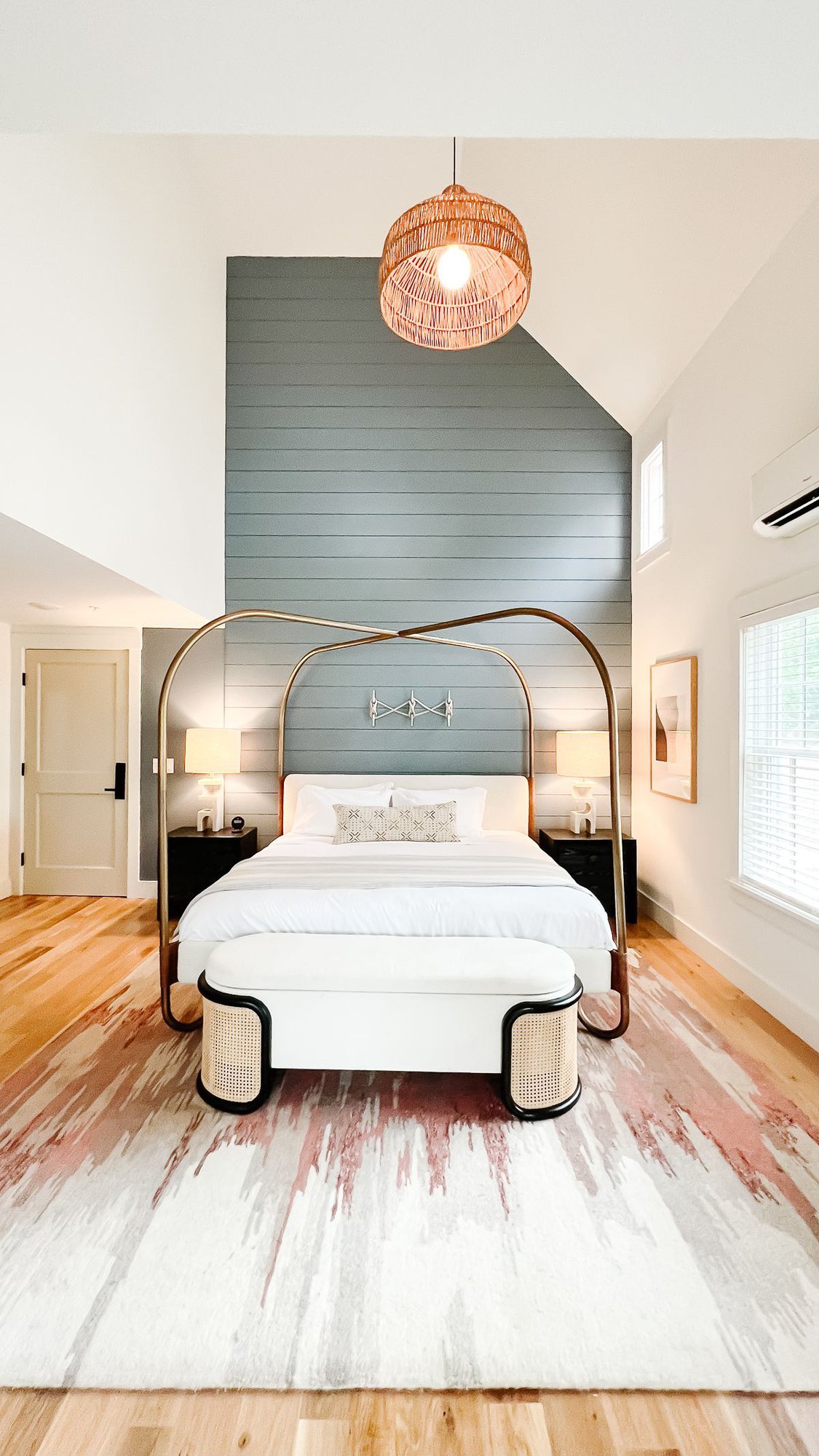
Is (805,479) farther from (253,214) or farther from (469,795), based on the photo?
(253,214)

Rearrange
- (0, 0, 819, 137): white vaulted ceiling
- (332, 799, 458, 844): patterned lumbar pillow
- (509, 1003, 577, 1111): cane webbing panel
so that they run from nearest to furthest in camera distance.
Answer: (0, 0, 819, 137): white vaulted ceiling → (509, 1003, 577, 1111): cane webbing panel → (332, 799, 458, 844): patterned lumbar pillow

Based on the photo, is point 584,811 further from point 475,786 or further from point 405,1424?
point 405,1424

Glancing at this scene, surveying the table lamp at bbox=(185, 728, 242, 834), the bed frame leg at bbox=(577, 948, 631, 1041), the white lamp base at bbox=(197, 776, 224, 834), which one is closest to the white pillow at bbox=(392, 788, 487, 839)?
the table lamp at bbox=(185, 728, 242, 834)

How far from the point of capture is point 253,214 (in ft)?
16.1

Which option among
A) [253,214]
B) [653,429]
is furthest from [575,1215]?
[253,214]

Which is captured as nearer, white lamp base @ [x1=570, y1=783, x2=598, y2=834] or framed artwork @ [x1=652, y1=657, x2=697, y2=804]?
framed artwork @ [x1=652, y1=657, x2=697, y2=804]

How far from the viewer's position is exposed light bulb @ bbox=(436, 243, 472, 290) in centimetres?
296

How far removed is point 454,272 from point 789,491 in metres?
1.61

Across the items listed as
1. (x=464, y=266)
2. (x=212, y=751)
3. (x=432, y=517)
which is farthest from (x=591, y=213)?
(x=212, y=751)

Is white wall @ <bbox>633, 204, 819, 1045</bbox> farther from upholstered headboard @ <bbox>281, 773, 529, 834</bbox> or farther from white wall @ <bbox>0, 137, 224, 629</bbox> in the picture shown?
white wall @ <bbox>0, 137, 224, 629</bbox>

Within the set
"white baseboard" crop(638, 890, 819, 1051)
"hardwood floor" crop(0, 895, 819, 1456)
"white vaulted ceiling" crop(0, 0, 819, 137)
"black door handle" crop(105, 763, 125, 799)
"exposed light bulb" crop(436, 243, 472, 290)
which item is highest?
"exposed light bulb" crop(436, 243, 472, 290)

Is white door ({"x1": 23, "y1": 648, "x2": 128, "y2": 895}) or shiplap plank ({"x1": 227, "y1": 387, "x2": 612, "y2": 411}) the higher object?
shiplap plank ({"x1": 227, "y1": 387, "x2": 612, "y2": 411})

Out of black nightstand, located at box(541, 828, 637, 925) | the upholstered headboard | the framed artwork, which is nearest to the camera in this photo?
the framed artwork

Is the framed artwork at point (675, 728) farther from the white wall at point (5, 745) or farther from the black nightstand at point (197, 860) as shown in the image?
the white wall at point (5, 745)
